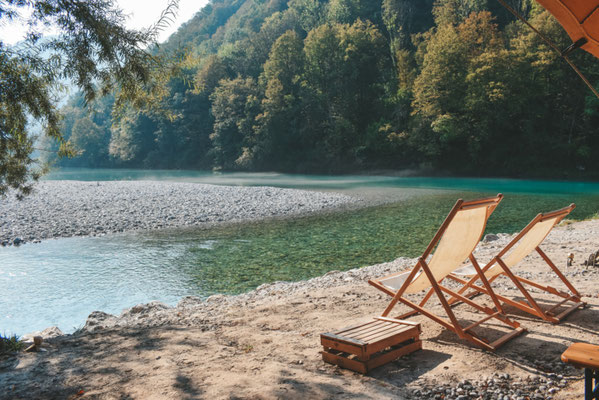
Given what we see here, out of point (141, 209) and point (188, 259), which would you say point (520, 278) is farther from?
point (141, 209)

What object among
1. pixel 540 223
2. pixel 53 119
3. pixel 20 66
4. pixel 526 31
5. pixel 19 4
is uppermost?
pixel 526 31

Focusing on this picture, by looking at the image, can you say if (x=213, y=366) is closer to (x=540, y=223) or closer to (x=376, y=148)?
(x=540, y=223)

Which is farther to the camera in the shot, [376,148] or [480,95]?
[376,148]

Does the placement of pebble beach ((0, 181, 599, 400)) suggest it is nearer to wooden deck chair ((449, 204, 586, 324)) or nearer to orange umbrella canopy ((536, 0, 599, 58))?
wooden deck chair ((449, 204, 586, 324))

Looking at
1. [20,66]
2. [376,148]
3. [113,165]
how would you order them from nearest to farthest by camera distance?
[20,66], [376,148], [113,165]

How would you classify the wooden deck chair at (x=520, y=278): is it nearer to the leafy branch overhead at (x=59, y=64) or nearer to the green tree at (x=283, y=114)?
the leafy branch overhead at (x=59, y=64)

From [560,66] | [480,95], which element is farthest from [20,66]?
[560,66]

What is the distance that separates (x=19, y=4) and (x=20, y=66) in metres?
0.75

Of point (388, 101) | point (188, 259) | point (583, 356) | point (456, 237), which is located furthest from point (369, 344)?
point (388, 101)

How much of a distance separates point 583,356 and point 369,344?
1481mm

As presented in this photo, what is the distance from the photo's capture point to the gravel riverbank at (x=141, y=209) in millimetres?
14391

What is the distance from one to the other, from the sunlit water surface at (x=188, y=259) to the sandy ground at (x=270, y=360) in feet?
6.73

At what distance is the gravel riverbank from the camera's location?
47.2ft

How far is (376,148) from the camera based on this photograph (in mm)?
44344
